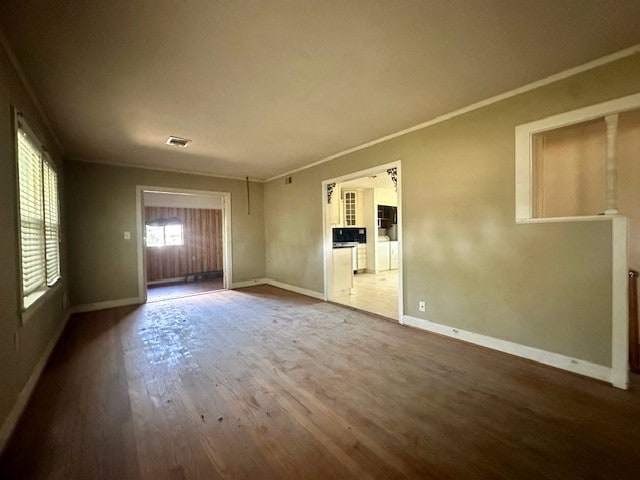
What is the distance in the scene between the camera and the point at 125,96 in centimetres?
242

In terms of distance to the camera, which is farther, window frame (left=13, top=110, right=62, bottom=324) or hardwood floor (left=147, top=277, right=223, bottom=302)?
hardwood floor (left=147, top=277, right=223, bottom=302)

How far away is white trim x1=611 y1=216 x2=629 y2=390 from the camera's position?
6.48 ft

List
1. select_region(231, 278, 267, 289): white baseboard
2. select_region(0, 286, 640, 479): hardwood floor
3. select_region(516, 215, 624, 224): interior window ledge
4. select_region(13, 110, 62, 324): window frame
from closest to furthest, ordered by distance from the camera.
Answer: 1. select_region(0, 286, 640, 479): hardwood floor
2. select_region(13, 110, 62, 324): window frame
3. select_region(516, 215, 624, 224): interior window ledge
4. select_region(231, 278, 267, 289): white baseboard

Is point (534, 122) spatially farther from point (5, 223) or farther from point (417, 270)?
point (5, 223)

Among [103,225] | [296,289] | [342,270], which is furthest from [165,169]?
[342,270]

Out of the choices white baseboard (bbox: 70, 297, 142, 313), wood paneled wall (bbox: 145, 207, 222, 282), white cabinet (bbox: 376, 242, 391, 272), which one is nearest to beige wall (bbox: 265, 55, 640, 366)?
white cabinet (bbox: 376, 242, 391, 272)

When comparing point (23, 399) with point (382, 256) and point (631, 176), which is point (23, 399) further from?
point (382, 256)

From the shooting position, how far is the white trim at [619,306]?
6.48 ft

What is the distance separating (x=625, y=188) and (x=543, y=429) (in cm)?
255

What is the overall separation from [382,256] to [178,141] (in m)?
5.96

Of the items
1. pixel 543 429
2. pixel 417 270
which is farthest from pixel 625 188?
pixel 543 429

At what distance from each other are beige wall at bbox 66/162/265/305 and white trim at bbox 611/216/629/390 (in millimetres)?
5881

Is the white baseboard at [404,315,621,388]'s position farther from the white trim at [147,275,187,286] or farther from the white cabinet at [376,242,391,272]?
the white trim at [147,275,187,286]

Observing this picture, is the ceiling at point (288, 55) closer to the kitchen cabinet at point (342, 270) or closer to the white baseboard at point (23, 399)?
the white baseboard at point (23, 399)
